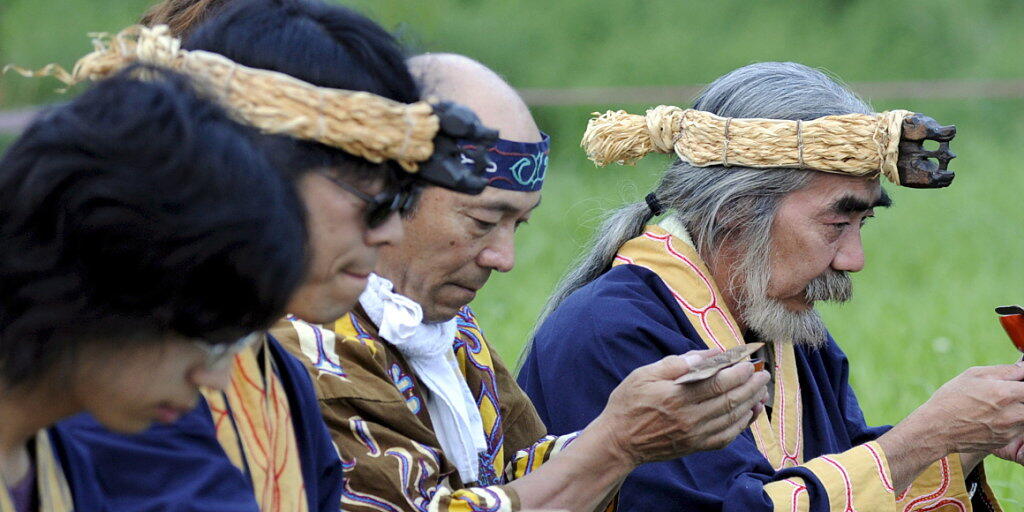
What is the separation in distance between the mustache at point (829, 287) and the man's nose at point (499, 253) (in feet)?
3.85

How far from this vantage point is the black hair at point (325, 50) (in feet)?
7.58

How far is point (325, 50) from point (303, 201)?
1.12 feet

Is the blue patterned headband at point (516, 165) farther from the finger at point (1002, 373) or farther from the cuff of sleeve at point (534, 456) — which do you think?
the finger at point (1002, 373)

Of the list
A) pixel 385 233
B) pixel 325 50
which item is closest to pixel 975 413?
pixel 385 233

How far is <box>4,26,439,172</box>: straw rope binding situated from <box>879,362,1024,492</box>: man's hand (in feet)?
6.40

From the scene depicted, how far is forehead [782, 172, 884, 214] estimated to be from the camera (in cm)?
404

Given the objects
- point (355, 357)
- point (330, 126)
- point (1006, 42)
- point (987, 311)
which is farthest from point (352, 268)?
point (1006, 42)

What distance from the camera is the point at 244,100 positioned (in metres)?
2.23

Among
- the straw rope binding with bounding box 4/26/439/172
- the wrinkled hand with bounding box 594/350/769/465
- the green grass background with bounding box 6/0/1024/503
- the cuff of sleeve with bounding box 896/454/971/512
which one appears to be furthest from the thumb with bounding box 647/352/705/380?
the green grass background with bounding box 6/0/1024/503

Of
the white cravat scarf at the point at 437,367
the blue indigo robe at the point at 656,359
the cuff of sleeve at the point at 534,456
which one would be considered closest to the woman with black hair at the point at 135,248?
the white cravat scarf at the point at 437,367

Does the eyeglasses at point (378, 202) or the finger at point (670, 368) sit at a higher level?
the eyeglasses at point (378, 202)

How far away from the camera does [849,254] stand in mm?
4082

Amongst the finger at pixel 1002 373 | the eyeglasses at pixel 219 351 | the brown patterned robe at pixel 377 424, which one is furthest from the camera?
the finger at pixel 1002 373

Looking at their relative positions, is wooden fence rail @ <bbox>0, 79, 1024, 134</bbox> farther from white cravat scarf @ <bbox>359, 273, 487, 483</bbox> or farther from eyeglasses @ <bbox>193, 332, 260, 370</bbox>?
eyeglasses @ <bbox>193, 332, 260, 370</bbox>
